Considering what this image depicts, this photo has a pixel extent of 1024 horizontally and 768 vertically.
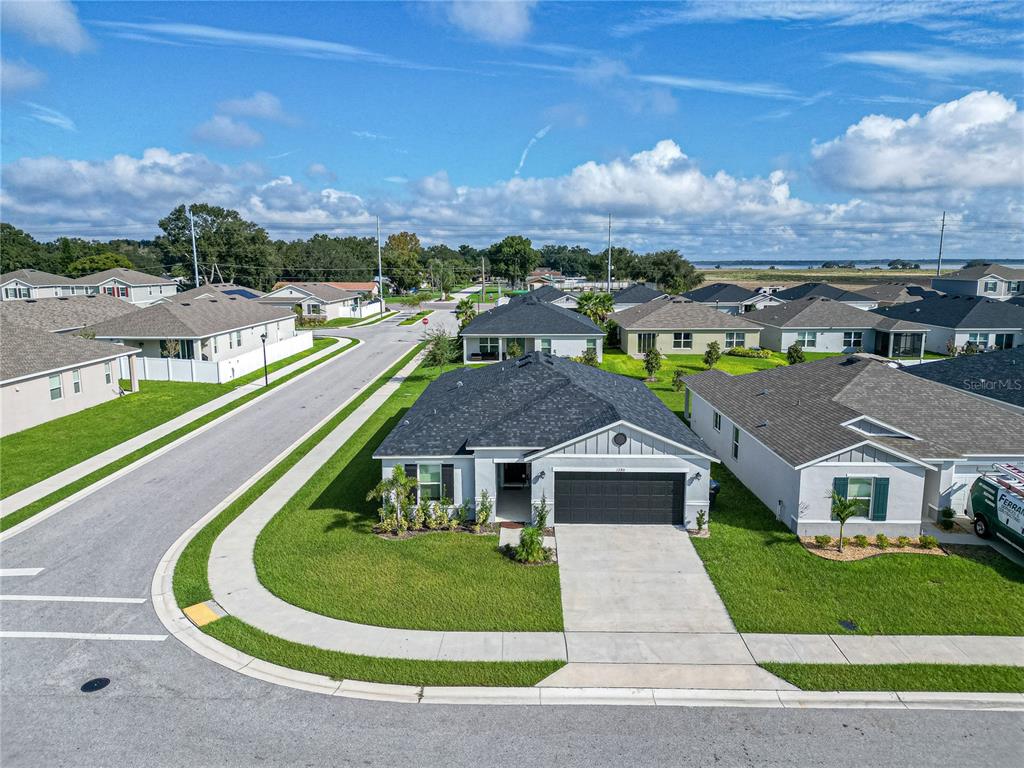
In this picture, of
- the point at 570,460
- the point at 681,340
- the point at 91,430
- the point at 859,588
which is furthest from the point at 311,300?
the point at 859,588

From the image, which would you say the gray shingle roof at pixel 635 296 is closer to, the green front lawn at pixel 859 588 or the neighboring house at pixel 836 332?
the neighboring house at pixel 836 332

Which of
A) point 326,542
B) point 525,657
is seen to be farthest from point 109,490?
point 525,657

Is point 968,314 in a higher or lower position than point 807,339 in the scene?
higher

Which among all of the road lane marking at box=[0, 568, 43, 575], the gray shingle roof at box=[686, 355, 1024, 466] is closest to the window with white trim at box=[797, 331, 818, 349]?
the gray shingle roof at box=[686, 355, 1024, 466]

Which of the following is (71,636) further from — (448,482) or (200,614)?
(448,482)

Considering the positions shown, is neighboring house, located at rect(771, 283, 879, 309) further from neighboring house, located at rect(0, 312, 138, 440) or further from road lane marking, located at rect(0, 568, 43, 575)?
road lane marking, located at rect(0, 568, 43, 575)

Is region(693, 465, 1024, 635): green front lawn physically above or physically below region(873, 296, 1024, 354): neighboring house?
below

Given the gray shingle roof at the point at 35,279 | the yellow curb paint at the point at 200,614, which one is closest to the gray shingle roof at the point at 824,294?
the yellow curb paint at the point at 200,614
